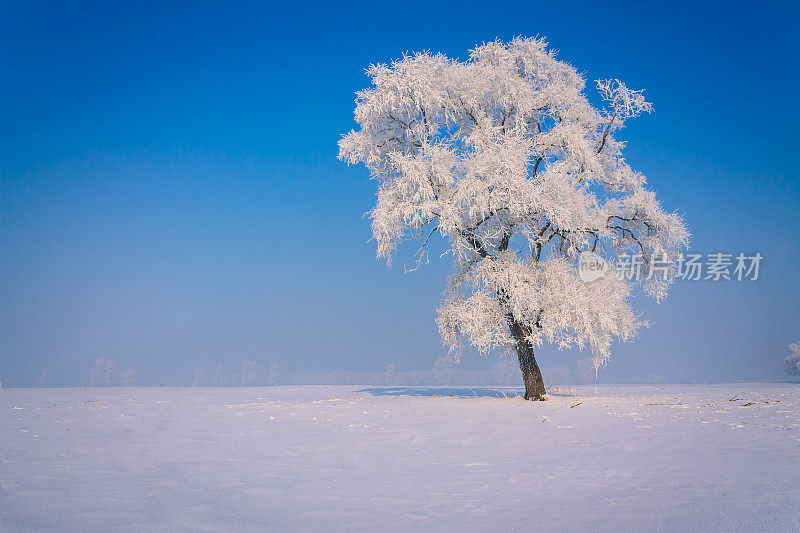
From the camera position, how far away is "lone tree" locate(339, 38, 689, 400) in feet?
52.9

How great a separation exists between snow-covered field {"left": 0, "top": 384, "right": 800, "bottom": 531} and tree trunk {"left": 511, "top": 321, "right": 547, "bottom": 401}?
5.79 meters

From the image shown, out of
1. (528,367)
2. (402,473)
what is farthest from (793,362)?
(402,473)

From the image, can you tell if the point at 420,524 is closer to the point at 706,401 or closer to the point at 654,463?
the point at 654,463

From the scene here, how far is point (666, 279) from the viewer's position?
18172mm

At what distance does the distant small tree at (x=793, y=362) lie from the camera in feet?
123

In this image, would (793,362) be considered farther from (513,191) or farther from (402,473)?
(402,473)

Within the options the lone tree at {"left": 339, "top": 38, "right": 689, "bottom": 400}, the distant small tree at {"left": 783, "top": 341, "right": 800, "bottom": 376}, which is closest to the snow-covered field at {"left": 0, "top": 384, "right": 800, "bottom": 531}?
the lone tree at {"left": 339, "top": 38, "right": 689, "bottom": 400}

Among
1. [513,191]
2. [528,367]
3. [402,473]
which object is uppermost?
[513,191]

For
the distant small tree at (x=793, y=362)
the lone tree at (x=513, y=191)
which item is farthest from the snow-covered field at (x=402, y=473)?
the distant small tree at (x=793, y=362)

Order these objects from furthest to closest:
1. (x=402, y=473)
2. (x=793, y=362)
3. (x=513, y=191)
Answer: (x=793, y=362) < (x=513, y=191) < (x=402, y=473)

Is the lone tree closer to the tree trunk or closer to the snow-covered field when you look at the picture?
the tree trunk

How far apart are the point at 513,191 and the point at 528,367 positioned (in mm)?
5392

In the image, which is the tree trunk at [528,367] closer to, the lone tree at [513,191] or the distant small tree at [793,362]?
the lone tree at [513,191]

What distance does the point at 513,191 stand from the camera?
52.5 ft
